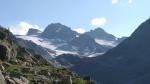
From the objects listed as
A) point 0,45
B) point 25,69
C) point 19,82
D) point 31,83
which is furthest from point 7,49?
point 19,82

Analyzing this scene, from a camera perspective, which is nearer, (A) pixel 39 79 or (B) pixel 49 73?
(A) pixel 39 79

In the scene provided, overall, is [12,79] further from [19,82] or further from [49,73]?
[49,73]

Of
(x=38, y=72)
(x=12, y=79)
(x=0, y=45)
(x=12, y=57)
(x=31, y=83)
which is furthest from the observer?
(x=12, y=57)

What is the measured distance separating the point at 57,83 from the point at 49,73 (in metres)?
9.76

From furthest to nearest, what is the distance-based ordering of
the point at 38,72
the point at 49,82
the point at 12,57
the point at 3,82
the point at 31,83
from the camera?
the point at 12,57 → the point at 38,72 → the point at 49,82 → the point at 31,83 → the point at 3,82

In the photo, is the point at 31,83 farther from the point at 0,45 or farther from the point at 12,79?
the point at 0,45

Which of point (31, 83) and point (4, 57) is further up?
point (4, 57)

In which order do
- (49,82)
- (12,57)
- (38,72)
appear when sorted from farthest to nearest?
(12,57) < (38,72) < (49,82)

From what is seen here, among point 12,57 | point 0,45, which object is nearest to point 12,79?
point 0,45

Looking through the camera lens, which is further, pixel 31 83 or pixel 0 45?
pixel 0 45

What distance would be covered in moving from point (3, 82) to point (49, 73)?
30579 millimetres

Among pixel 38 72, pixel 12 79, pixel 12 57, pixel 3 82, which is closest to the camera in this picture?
pixel 3 82

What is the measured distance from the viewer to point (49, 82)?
210 ft

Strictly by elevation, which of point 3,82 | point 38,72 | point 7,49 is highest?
point 7,49
